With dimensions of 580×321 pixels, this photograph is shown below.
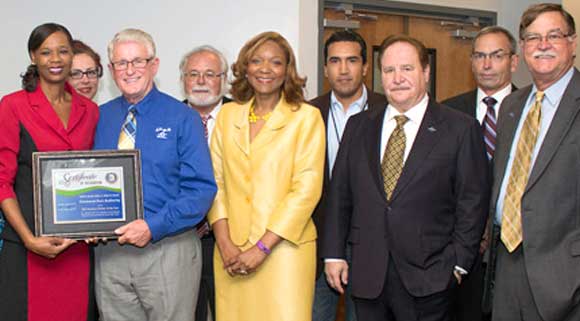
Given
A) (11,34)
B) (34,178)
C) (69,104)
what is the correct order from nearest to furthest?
1. (34,178)
2. (69,104)
3. (11,34)

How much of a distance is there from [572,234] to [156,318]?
5.68 feet

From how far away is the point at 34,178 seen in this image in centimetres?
284

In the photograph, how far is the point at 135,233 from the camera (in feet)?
9.37

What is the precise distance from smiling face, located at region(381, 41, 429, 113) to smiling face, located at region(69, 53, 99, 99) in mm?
1780

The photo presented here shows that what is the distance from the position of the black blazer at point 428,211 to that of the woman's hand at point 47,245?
1223mm

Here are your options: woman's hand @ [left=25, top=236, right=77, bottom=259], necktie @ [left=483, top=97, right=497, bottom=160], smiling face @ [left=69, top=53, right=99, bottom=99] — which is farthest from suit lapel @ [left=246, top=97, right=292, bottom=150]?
smiling face @ [left=69, top=53, right=99, bottom=99]

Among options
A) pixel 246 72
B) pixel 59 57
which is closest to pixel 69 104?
pixel 59 57

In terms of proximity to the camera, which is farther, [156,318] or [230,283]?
[230,283]

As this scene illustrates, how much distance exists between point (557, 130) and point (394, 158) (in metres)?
0.65

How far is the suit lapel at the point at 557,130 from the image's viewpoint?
2.68 metres

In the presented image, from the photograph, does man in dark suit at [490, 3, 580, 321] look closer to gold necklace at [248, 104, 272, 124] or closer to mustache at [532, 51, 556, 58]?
mustache at [532, 51, 556, 58]

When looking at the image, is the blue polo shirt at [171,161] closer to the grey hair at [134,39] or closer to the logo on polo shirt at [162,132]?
the logo on polo shirt at [162,132]

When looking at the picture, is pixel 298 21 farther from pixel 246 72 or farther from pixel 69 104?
pixel 69 104

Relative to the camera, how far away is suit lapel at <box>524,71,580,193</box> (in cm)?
268
